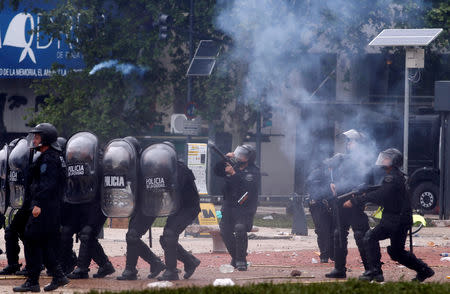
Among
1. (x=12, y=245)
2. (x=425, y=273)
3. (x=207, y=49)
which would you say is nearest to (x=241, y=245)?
(x=425, y=273)

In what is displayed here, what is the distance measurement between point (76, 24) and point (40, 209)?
15.0 metres

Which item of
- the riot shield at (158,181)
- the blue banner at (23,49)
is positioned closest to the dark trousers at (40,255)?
the riot shield at (158,181)

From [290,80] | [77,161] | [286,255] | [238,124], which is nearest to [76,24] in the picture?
[238,124]

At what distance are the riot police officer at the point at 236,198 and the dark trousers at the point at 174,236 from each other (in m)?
1.18

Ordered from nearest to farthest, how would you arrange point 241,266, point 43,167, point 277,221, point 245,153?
point 43,167, point 241,266, point 245,153, point 277,221

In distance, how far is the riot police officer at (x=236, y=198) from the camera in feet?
37.3

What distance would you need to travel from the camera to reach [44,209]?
9.07m

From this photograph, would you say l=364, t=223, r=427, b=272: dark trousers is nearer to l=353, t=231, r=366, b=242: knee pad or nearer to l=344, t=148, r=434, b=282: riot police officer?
l=344, t=148, r=434, b=282: riot police officer

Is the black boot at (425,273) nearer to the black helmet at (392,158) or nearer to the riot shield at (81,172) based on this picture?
the black helmet at (392,158)

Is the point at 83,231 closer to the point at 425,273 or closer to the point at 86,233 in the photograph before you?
the point at 86,233

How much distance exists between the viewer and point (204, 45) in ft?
64.5

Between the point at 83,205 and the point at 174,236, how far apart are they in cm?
114

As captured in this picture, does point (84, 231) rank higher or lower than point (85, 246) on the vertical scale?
higher

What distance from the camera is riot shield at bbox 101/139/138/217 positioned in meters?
9.90
